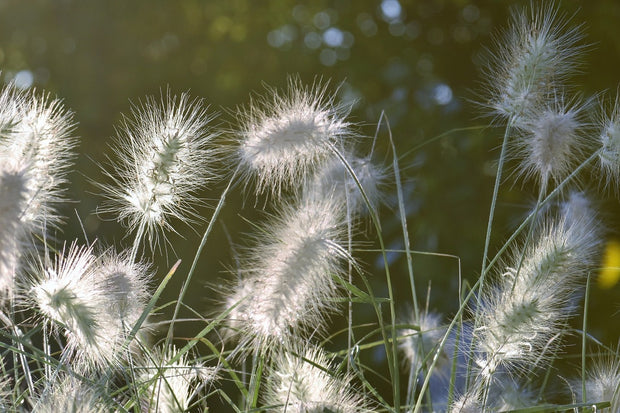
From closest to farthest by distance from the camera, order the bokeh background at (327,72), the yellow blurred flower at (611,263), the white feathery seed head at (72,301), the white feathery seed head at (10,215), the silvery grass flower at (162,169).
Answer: the white feathery seed head at (10,215) → the white feathery seed head at (72,301) → the silvery grass flower at (162,169) → the yellow blurred flower at (611,263) → the bokeh background at (327,72)

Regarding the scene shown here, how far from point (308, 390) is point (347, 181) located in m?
0.30

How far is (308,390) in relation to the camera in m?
0.59

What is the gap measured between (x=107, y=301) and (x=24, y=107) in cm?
17

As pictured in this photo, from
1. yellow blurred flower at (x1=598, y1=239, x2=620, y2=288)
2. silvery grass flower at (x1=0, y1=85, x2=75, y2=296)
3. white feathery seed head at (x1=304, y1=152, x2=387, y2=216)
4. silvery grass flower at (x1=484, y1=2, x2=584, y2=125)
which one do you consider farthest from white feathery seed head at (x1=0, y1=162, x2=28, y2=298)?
yellow blurred flower at (x1=598, y1=239, x2=620, y2=288)

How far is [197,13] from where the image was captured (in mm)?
2018

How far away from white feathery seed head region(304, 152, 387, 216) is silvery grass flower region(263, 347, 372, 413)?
0.19 m

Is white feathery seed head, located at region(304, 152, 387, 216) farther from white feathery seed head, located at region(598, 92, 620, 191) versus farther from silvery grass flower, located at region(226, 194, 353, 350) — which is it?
white feathery seed head, located at region(598, 92, 620, 191)

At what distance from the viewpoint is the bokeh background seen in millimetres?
1692

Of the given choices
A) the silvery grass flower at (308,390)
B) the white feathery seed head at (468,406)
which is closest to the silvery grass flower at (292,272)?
the silvery grass flower at (308,390)

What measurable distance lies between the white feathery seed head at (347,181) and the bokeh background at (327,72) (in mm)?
757

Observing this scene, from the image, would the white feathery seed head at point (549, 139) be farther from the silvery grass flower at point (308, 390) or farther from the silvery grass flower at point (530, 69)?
the silvery grass flower at point (308, 390)

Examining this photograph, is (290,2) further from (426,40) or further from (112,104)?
(112,104)

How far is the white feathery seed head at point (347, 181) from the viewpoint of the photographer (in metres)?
0.78

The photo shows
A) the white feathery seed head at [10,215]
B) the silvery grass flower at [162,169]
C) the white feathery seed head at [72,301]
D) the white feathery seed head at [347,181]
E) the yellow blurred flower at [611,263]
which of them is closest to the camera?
the white feathery seed head at [10,215]
